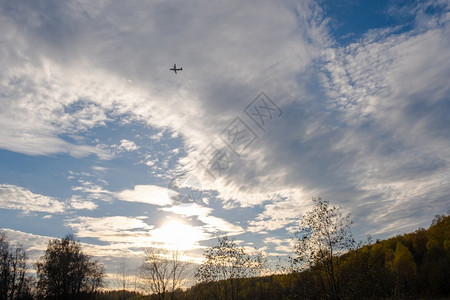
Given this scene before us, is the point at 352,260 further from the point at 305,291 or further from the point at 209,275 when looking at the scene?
the point at 209,275

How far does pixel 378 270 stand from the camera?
1035 inches

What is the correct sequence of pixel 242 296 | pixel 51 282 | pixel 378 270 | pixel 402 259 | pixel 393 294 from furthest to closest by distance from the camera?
pixel 402 259 → pixel 242 296 → pixel 51 282 → pixel 378 270 → pixel 393 294

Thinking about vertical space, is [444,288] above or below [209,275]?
below

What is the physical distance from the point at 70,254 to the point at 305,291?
5462 cm

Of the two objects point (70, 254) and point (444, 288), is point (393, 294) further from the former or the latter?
point (70, 254)

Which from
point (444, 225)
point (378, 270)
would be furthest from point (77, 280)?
point (444, 225)

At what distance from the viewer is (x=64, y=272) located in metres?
58.1

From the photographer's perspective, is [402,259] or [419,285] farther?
[402,259]

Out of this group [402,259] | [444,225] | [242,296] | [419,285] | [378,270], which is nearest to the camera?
[378,270]

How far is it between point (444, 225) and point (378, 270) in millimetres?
109141

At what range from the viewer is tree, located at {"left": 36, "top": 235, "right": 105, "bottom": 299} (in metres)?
56.3

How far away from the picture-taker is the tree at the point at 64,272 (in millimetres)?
56312

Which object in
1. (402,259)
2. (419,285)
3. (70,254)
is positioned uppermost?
(70,254)

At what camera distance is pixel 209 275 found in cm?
4184
